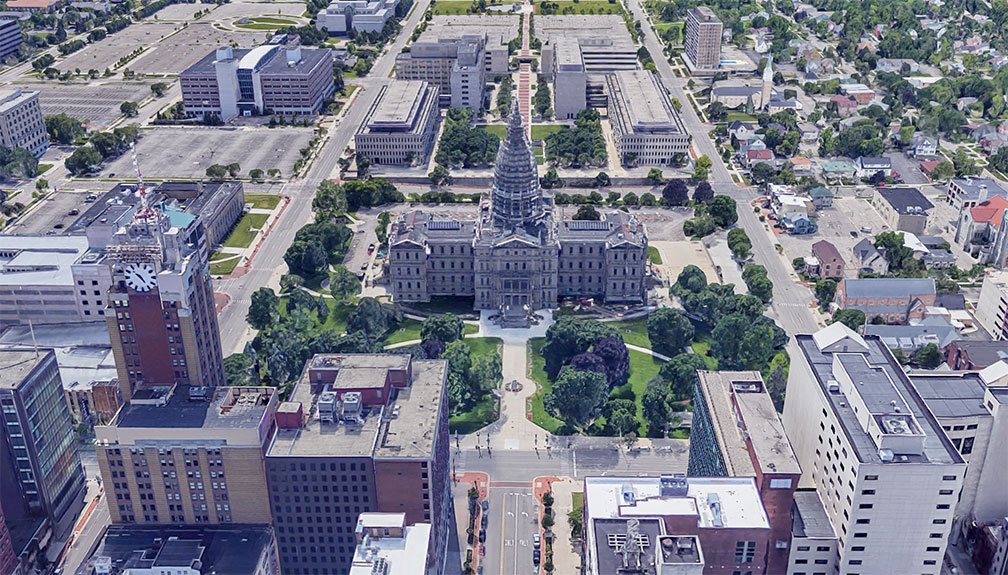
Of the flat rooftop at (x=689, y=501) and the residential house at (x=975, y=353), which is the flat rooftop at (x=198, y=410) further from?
the residential house at (x=975, y=353)

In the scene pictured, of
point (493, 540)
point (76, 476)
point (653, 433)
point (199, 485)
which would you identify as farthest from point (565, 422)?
point (76, 476)

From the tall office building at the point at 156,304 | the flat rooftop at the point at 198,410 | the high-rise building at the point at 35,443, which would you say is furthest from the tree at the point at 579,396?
the high-rise building at the point at 35,443

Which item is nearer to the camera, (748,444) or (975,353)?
(748,444)

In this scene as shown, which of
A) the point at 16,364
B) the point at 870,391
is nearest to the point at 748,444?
the point at 870,391

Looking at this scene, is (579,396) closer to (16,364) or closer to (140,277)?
(140,277)

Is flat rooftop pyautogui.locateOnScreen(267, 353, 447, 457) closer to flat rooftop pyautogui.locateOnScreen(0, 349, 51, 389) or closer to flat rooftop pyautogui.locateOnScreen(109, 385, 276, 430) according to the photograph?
flat rooftop pyautogui.locateOnScreen(109, 385, 276, 430)

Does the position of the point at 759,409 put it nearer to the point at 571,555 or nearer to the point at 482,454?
the point at 571,555
